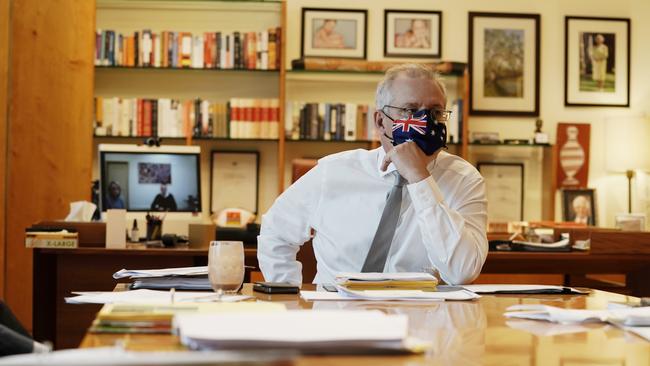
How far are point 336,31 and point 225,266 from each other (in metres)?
4.20

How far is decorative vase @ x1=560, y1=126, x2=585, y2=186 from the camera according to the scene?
19.2 feet

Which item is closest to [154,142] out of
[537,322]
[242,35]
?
[242,35]

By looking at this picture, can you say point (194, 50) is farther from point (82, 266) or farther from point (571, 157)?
point (571, 157)

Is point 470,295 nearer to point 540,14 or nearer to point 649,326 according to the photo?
point 649,326

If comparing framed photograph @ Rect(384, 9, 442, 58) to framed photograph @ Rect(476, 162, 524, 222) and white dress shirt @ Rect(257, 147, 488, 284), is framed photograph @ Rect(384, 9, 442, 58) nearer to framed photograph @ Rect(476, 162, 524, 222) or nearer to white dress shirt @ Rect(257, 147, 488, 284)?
framed photograph @ Rect(476, 162, 524, 222)

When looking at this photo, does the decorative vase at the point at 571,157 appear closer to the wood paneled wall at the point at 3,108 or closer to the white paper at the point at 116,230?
the white paper at the point at 116,230

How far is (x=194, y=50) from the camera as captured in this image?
216 inches

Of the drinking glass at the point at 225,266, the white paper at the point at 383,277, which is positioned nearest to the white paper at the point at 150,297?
the drinking glass at the point at 225,266

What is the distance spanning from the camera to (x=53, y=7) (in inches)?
188

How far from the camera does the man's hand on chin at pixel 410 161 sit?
7.54ft

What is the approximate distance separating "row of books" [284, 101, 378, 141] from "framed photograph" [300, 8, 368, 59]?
1.28ft

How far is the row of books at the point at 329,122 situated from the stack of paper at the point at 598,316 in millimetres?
3946

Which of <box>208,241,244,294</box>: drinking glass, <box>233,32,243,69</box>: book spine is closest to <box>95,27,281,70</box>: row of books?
<box>233,32,243,69</box>: book spine

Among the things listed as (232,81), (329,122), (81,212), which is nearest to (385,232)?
(81,212)
